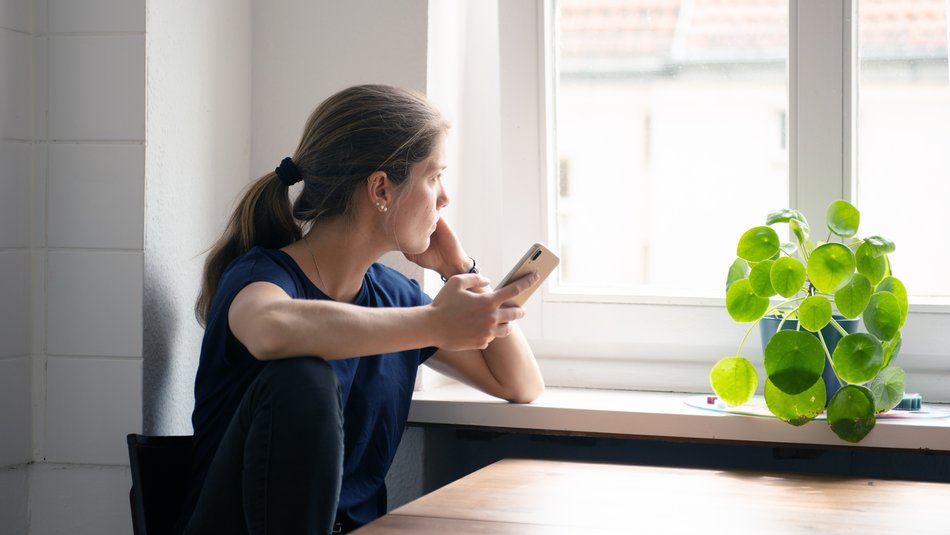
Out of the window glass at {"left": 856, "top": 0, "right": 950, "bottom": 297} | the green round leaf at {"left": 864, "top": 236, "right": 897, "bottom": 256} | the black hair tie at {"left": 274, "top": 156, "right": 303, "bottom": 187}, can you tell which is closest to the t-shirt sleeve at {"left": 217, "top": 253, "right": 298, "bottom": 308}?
the black hair tie at {"left": 274, "top": 156, "right": 303, "bottom": 187}

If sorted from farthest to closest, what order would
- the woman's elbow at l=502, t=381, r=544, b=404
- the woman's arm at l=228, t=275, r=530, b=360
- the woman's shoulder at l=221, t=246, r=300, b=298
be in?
the woman's elbow at l=502, t=381, r=544, b=404, the woman's shoulder at l=221, t=246, r=300, b=298, the woman's arm at l=228, t=275, r=530, b=360

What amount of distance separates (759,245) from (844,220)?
0.14 m

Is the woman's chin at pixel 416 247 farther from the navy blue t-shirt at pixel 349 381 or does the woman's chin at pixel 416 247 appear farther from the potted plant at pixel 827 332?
the potted plant at pixel 827 332

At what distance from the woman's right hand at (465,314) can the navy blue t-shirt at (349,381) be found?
7.2 inches

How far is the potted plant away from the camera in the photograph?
1512 mm

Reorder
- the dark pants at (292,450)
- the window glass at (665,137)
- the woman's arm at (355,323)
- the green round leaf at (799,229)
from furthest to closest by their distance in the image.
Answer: the window glass at (665,137)
the green round leaf at (799,229)
the woman's arm at (355,323)
the dark pants at (292,450)

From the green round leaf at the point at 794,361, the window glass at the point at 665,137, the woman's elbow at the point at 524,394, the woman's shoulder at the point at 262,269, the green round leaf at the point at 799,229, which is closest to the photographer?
the woman's shoulder at the point at 262,269

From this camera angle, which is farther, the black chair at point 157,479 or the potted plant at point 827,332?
the potted plant at point 827,332

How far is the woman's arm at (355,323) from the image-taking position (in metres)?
1.30

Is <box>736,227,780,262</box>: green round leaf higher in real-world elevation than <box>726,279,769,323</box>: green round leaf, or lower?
higher

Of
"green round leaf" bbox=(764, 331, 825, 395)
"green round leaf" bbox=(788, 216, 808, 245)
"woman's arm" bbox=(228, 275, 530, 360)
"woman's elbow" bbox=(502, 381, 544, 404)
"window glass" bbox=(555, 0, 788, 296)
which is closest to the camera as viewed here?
"woman's arm" bbox=(228, 275, 530, 360)

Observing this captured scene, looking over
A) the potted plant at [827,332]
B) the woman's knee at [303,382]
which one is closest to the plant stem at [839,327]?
the potted plant at [827,332]

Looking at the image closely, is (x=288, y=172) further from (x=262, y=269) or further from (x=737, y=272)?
(x=737, y=272)

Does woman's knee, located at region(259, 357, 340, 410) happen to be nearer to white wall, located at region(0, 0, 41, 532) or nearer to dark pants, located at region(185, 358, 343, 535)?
dark pants, located at region(185, 358, 343, 535)
